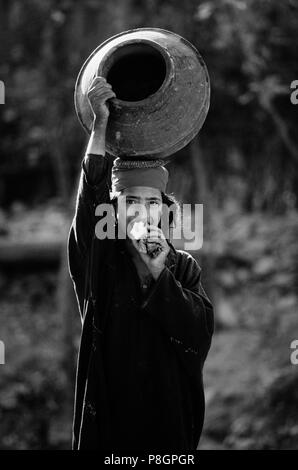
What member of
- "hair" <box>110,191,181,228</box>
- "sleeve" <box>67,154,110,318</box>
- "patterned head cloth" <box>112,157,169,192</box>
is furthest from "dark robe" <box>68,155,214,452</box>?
"hair" <box>110,191,181,228</box>

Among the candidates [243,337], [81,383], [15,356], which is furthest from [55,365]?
[81,383]

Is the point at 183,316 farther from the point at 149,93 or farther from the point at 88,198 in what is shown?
the point at 149,93

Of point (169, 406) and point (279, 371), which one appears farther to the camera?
point (279, 371)

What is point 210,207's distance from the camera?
31.4 ft

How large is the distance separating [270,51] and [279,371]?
313 centimetres

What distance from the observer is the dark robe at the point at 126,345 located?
317 cm

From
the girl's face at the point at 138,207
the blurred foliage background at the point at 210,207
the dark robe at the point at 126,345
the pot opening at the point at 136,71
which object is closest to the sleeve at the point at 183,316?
the dark robe at the point at 126,345

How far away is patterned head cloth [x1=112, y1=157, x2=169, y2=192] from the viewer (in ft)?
10.9

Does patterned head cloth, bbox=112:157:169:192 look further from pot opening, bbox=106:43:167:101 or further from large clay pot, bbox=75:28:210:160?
pot opening, bbox=106:43:167:101

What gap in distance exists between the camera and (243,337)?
8.71m

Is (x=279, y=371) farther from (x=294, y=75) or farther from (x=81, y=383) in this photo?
(x=81, y=383)

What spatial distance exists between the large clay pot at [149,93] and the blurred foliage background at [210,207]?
3.56 meters

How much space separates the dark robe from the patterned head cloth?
6.0 inches

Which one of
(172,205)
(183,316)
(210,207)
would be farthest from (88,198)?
(210,207)
